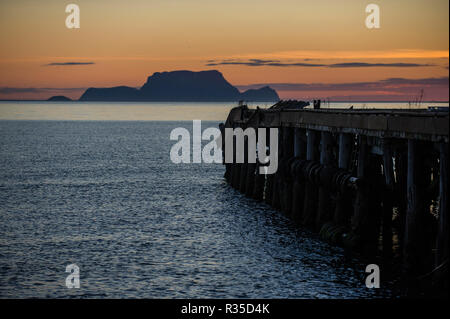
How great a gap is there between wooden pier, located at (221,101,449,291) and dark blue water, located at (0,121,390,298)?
106cm

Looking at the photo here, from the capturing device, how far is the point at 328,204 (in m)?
29.2

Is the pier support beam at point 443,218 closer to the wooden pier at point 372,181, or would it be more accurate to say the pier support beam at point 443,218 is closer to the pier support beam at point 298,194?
the wooden pier at point 372,181

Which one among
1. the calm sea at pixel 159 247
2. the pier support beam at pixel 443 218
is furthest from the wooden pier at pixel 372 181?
the calm sea at pixel 159 247

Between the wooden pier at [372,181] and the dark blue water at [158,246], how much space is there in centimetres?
106

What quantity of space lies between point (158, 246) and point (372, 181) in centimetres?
881

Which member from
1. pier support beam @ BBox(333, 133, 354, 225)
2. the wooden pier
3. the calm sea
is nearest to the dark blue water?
the calm sea

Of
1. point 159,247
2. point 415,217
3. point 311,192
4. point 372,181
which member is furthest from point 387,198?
point 159,247

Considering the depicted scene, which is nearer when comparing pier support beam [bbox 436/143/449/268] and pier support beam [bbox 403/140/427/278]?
pier support beam [bbox 436/143/449/268]

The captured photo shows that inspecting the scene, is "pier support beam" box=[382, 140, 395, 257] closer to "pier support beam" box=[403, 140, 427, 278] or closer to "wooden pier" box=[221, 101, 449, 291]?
"wooden pier" box=[221, 101, 449, 291]

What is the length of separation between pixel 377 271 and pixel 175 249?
329 inches

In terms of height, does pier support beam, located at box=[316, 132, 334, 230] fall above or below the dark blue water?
above

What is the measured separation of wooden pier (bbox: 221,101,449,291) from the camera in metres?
21.3

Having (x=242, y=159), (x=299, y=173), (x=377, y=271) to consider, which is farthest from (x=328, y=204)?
(x=242, y=159)
